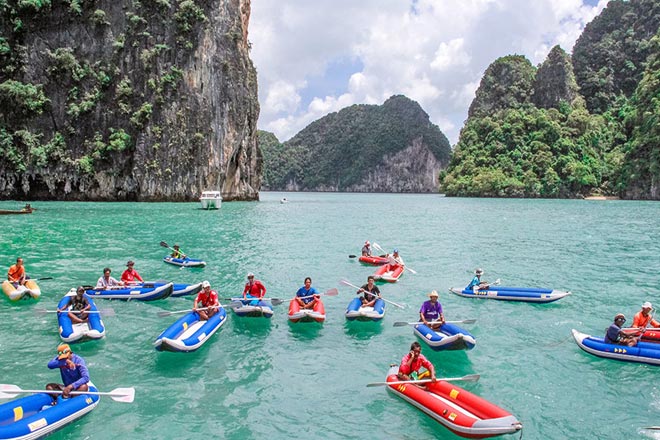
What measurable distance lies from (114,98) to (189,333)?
62.4 meters

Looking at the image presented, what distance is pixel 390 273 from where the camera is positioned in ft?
72.6

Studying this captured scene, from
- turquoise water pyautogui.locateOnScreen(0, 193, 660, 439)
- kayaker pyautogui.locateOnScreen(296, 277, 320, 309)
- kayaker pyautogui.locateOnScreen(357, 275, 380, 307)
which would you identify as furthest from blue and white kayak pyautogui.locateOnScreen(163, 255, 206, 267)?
kayaker pyautogui.locateOnScreen(357, 275, 380, 307)

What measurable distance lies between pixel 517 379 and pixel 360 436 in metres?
4.55

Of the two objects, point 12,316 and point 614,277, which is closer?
point 12,316

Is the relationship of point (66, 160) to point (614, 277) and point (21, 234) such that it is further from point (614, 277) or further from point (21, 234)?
point (614, 277)

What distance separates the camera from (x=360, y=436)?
853 cm

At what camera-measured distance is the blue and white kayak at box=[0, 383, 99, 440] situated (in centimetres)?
777

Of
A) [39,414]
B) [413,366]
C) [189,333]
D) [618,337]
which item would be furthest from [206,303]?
[618,337]

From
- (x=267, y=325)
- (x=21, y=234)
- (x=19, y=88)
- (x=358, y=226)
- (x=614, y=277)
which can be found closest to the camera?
(x=267, y=325)

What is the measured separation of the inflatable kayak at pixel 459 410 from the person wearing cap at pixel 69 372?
609 cm

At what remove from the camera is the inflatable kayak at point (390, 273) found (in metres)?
21.5

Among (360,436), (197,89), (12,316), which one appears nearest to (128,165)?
(197,89)

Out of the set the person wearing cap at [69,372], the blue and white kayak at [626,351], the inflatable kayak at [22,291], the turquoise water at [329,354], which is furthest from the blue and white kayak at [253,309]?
the blue and white kayak at [626,351]

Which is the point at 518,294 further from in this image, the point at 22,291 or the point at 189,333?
the point at 22,291
